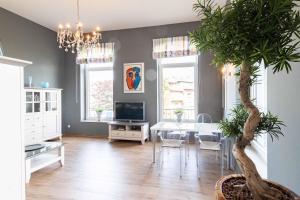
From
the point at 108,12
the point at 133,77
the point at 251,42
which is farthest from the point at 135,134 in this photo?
the point at 251,42

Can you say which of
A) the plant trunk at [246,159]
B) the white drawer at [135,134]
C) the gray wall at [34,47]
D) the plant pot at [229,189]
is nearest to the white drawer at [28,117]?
the gray wall at [34,47]

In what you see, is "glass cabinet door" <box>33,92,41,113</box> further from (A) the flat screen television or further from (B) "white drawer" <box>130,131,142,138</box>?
(B) "white drawer" <box>130,131,142,138</box>

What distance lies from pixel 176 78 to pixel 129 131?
2.01 meters

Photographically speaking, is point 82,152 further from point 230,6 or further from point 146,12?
point 230,6

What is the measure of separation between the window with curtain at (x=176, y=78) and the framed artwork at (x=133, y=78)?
53 centimetres

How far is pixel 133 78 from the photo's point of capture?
5.74m

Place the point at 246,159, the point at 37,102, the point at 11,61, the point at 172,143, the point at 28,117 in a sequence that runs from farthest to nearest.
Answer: the point at 37,102
the point at 28,117
the point at 172,143
the point at 11,61
the point at 246,159

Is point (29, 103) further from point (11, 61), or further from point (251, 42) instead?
point (251, 42)

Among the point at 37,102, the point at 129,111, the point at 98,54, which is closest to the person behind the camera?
the point at 37,102

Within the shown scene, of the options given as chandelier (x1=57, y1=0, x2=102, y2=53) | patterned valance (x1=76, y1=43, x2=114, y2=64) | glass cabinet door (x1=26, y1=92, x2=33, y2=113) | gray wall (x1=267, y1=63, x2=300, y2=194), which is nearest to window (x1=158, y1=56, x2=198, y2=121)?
patterned valance (x1=76, y1=43, x2=114, y2=64)

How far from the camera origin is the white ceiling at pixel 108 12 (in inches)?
164

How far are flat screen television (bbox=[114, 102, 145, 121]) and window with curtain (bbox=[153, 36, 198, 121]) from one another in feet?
1.92

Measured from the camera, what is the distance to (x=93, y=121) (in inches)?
243

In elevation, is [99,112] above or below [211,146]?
above
